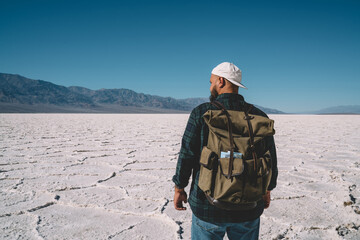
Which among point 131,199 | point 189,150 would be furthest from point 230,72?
point 131,199

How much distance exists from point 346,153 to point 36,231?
4098 mm

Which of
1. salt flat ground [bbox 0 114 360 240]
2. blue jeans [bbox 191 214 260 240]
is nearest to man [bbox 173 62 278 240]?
blue jeans [bbox 191 214 260 240]

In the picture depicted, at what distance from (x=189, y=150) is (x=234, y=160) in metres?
0.18

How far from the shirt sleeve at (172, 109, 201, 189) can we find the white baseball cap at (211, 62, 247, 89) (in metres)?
0.15

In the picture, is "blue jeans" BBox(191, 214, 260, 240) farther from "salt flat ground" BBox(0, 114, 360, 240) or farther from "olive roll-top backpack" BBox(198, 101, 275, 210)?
"salt flat ground" BBox(0, 114, 360, 240)

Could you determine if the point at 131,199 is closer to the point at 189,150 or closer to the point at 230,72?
the point at 189,150

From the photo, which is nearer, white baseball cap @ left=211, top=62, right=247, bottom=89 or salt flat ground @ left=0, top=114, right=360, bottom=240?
white baseball cap @ left=211, top=62, right=247, bottom=89

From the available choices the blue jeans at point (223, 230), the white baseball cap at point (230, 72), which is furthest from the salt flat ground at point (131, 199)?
the white baseball cap at point (230, 72)

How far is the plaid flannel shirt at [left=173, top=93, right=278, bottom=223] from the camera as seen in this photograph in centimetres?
83

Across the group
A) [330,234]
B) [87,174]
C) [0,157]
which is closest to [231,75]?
[330,234]

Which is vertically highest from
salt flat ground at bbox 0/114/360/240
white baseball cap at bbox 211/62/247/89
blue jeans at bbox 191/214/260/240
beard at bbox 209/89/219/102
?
white baseball cap at bbox 211/62/247/89

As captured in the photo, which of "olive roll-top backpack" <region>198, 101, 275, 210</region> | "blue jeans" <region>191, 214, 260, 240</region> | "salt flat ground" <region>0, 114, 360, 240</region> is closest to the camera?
"olive roll-top backpack" <region>198, 101, 275, 210</region>

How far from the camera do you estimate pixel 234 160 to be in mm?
733

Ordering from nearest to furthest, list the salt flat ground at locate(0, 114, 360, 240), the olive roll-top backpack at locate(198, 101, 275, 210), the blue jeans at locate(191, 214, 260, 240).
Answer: the olive roll-top backpack at locate(198, 101, 275, 210) < the blue jeans at locate(191, 214, 260, 240) < the salt flat ground at locate(0, 114, 360, 240)
